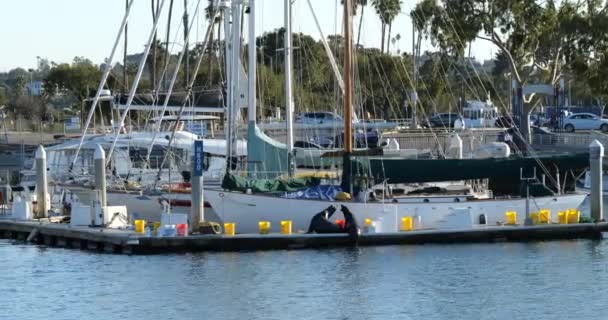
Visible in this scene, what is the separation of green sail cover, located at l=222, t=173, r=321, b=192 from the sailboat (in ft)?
0.11

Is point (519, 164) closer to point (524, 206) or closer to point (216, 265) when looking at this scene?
point (524, 206)

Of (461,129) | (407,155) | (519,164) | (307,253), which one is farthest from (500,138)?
(307,253)

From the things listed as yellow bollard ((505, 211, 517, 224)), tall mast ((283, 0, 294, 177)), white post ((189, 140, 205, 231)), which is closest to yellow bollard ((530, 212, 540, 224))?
yellow bollard ((505, 211, 517, 224))

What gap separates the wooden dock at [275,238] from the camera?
1676 inches

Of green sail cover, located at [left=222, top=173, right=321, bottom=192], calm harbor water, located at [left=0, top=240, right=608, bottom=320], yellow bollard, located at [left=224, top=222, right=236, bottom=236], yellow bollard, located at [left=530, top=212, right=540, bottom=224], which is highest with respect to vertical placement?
green sail cover, located at [left=222, top=173, right=321, bottom=192]

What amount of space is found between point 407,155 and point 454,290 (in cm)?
1707

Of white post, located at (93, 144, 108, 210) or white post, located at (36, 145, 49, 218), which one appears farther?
white post, located at (36, 145, 49, 218)

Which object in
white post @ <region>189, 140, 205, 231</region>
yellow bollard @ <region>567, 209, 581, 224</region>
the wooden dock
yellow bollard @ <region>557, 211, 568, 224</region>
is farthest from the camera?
yellow bollard @ <region>567, 209, 581, 224</region>

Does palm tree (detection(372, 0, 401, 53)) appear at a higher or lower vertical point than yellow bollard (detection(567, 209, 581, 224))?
higher

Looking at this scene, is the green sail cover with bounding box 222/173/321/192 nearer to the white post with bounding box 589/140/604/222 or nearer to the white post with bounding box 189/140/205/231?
the white post with bounding box 189/140/205/231

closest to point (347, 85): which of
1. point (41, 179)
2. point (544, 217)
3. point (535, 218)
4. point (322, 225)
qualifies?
point (322, 225)

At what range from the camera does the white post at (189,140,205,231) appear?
42.4 metres

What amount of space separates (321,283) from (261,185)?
6.73 meters

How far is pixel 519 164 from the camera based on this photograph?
46.6 meters
